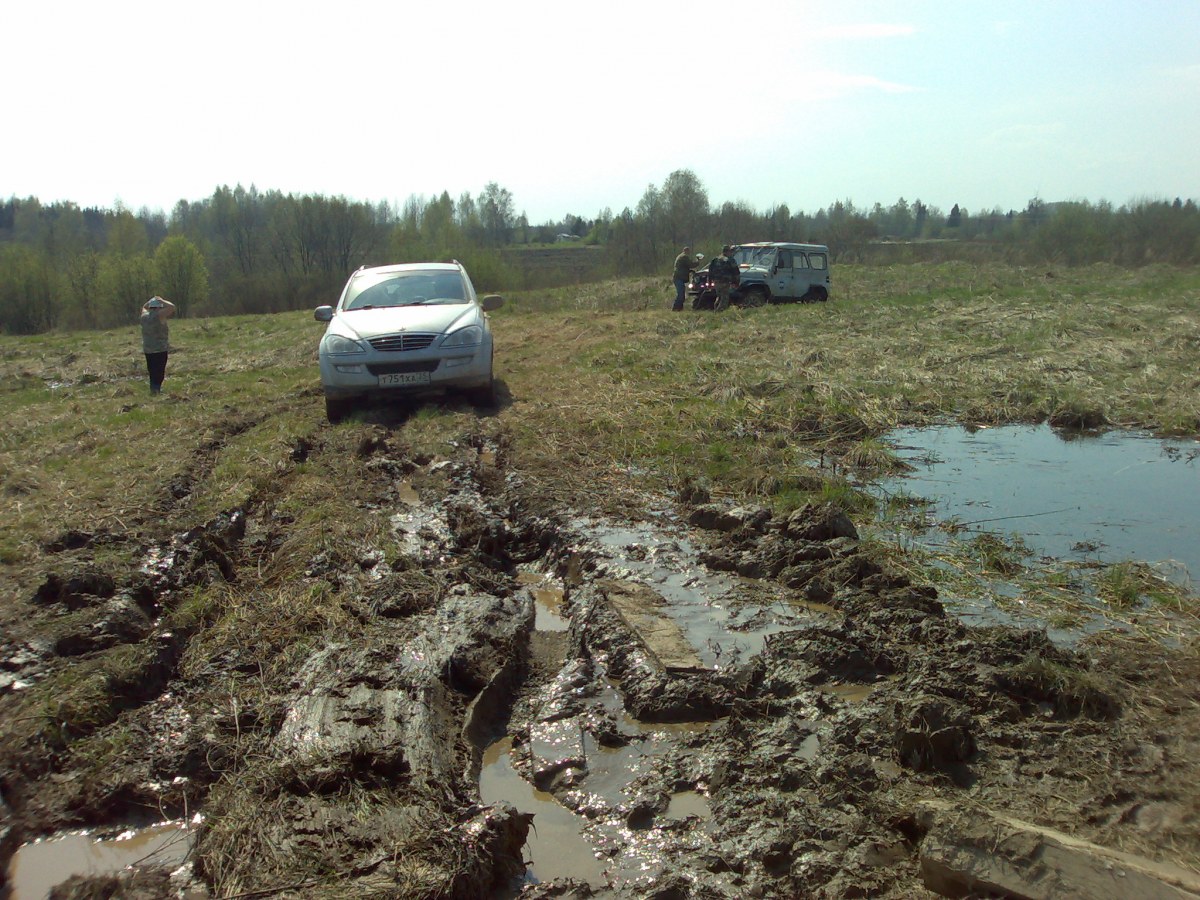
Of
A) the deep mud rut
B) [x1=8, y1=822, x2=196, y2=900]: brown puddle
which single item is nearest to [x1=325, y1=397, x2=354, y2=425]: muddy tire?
the deep mud rut

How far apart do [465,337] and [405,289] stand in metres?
1.57

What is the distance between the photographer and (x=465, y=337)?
31.8 ft

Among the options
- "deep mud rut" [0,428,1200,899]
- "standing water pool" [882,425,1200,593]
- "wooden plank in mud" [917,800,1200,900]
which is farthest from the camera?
"standing water pool" [882,425,1200,593]

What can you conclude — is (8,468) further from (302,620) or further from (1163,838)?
(1163,838)

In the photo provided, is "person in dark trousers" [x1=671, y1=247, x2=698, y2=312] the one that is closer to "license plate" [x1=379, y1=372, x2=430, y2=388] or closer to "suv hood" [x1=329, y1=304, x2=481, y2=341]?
"suv hood" [x1=329, y1=304, x2=481, y2=341]

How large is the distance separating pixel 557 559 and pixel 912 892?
131 inches

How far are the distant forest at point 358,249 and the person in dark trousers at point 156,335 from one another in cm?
3085

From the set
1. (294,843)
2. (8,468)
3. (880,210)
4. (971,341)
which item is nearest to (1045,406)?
(971,341)

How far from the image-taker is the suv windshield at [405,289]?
10.6 meters

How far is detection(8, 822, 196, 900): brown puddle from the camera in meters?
2.67

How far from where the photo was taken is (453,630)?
13.5 ft

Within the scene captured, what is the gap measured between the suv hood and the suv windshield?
25 centimetres

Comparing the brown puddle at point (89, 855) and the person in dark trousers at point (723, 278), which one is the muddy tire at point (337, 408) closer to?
the brown puddle at point (89, 855)

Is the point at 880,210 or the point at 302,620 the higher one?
the point at 880,210
